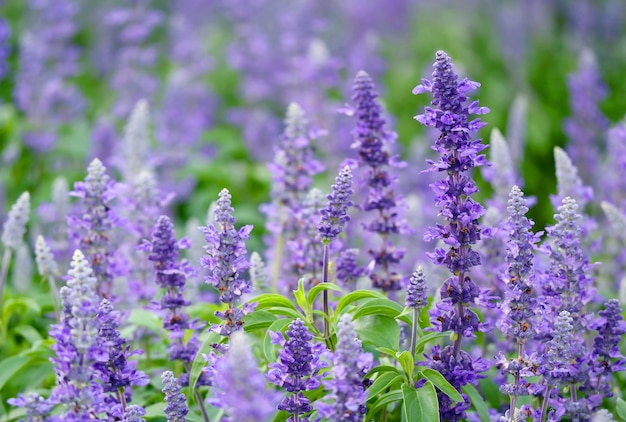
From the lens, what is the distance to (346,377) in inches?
131

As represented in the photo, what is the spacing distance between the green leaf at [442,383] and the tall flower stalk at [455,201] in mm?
179

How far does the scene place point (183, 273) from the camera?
4.29 m

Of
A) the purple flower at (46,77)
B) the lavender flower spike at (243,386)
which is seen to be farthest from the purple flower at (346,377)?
the purple flower at (46,77)

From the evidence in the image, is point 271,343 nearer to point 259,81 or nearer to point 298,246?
point 298,246

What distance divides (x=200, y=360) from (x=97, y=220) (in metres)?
1.12

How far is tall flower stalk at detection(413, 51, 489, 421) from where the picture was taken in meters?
3.86

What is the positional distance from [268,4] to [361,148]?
29.8 ft

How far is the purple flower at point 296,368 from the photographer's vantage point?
3625 mm

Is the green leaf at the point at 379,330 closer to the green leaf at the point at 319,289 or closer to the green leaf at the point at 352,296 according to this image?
the green leaf at the point at 352,296

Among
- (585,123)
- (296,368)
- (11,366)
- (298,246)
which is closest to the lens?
(296,368)

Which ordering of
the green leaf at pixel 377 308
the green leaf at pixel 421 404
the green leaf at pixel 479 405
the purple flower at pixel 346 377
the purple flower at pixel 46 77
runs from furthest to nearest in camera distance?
the purple flower at pixel 46 77 < the green leaf at pixel 479 405 < the green leaf at pixel 377 308 < the green leaf at pixel 421 404 < the purple flower at pixel 346 377

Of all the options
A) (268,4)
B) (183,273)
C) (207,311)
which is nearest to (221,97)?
(268,4)

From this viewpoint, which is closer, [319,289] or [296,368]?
[296,368]

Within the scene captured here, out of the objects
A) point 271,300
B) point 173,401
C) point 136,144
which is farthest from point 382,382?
point 136,144
